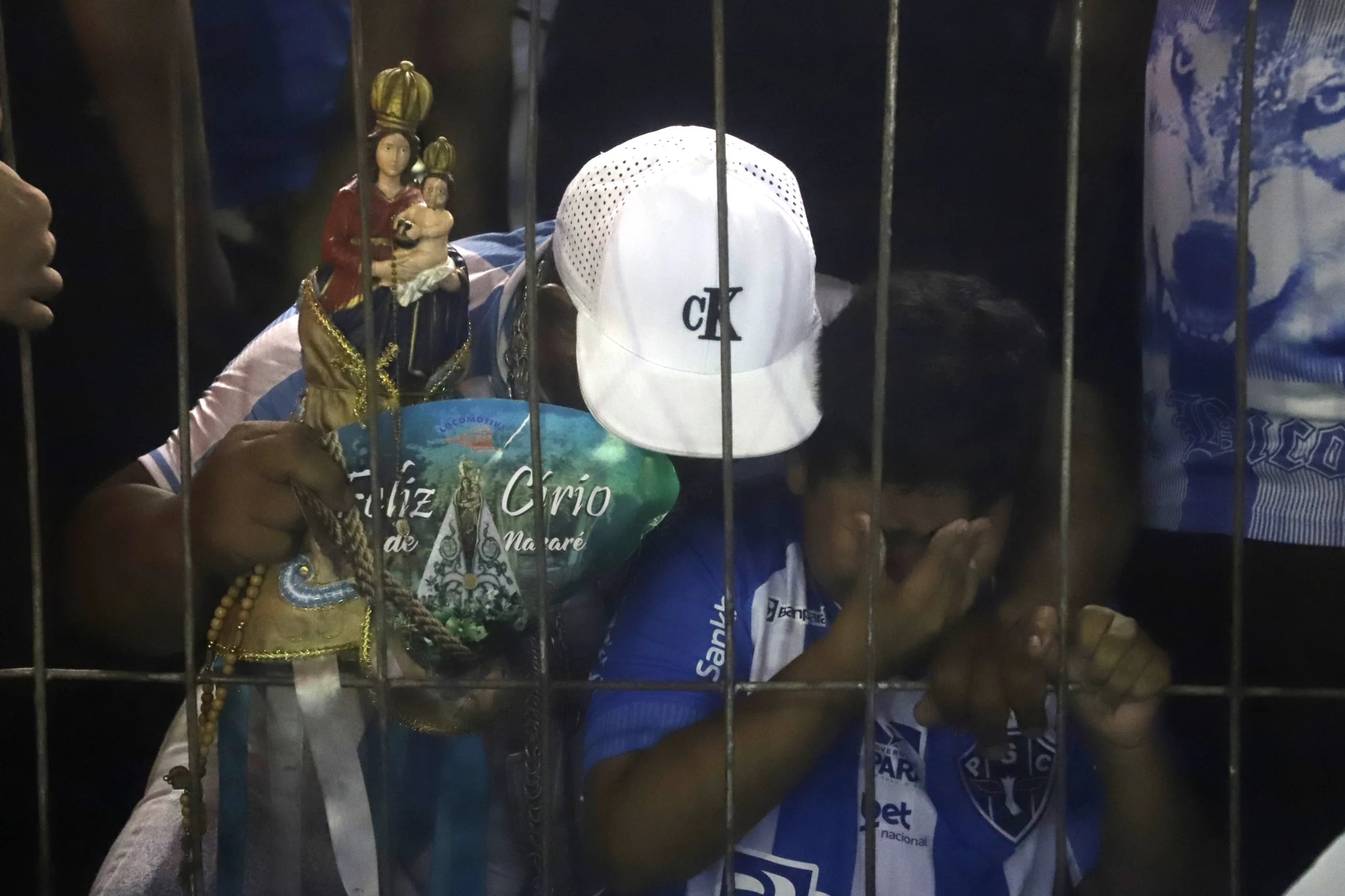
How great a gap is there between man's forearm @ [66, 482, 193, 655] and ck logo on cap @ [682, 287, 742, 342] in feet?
1.02

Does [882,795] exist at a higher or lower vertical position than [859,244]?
lower

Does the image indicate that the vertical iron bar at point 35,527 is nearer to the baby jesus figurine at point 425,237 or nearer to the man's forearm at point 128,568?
the man's forearm at point 128,568

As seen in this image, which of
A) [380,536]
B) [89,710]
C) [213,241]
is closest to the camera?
[380,536]

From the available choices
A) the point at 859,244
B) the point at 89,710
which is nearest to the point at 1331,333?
the point at 859,244

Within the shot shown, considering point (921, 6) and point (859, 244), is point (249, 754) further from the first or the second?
point (921, 6)

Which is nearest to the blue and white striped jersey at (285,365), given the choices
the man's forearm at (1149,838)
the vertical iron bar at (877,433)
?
the vertical iron bar at (877,433)

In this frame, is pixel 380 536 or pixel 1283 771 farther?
pixel 1283 771

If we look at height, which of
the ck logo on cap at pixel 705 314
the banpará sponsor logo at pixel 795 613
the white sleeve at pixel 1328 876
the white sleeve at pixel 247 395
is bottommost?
the white sleeve at pixel 1328 876

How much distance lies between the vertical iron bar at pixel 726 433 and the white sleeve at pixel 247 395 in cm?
28

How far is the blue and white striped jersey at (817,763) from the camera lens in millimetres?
734

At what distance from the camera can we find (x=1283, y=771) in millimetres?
872

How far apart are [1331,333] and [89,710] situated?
93 centimetres

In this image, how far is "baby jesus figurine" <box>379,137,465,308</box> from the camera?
63cm

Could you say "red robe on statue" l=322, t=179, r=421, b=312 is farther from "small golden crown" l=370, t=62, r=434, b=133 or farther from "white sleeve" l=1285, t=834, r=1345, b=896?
"white sleeve" l=1285, t=834, r=1345, b=896
